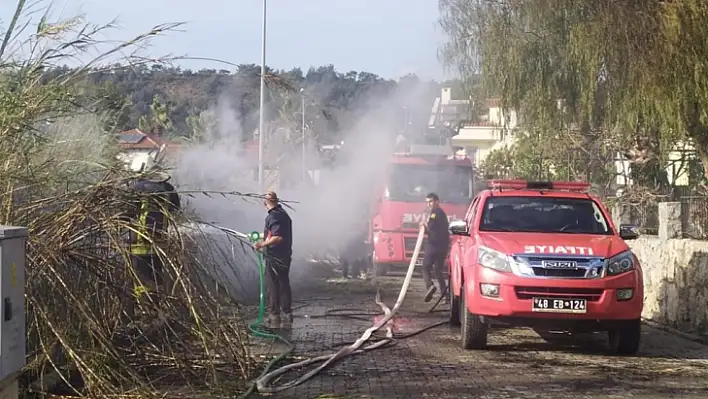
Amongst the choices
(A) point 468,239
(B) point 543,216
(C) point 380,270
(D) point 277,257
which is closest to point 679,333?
(B) point 543,216

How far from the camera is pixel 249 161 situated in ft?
115

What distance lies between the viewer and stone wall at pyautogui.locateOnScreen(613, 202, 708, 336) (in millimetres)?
12680

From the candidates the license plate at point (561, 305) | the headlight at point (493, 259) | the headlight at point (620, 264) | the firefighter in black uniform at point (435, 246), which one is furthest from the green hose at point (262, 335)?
the headlight at point (620, 264)

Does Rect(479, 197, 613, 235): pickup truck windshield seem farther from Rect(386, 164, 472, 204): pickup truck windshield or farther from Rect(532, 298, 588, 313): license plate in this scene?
Rect(386, 164, 472, 204): pickup truck windshield

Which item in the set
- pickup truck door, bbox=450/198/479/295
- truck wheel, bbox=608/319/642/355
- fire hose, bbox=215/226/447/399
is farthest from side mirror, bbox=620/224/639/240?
fire hose, bbox=215/226/447/399

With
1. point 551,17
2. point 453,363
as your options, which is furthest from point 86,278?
point 551,17

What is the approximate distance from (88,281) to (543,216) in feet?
19.0

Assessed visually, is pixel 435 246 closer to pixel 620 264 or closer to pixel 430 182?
pixel 430 182

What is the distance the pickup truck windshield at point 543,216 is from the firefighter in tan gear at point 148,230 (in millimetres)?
4492

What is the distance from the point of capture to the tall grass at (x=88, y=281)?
7738 millimetres

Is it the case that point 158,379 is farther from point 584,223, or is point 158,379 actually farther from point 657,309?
point 657,309

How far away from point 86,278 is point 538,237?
515 cm

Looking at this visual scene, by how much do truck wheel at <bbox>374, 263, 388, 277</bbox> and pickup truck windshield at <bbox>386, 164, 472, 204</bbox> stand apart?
4.76 feet

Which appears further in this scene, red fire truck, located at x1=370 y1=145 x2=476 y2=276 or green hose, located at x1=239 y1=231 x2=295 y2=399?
red fire truck, located at x1=370 y1=145 x2=476 y2=276
